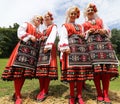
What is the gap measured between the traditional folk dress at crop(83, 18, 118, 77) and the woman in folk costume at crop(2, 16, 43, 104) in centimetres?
114

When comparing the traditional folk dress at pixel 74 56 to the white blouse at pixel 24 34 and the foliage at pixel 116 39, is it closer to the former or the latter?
the white blouse at pixel 24 34

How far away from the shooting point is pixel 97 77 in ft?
17.2

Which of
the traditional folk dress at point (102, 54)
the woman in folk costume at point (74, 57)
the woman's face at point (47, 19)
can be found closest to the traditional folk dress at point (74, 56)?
the woman in folk costume at point (74, 57)

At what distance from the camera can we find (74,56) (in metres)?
4.98

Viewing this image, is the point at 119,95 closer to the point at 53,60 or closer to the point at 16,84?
the point at 53,60

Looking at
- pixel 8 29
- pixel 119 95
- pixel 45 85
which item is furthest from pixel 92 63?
pixel 8 29

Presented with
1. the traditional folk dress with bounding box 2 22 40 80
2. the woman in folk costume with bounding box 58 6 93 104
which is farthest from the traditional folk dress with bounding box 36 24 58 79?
the woman in folk costume with bounding box 58 6 93 104

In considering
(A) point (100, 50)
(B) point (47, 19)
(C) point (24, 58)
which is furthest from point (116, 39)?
(C) point (24, 58)

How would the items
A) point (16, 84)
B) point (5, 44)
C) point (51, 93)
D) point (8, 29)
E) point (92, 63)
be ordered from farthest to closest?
1. point (8, 29)
2. point (5, 44)
3. point (51, 93)
4. point (16, 84)
5. point (92, 63)

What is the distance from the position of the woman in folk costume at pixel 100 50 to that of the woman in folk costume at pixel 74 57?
0.45 ft

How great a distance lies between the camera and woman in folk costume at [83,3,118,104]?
5004mm

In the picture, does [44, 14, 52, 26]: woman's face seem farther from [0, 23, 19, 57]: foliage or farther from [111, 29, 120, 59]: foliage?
[111, 29, 120, 59]: foliage

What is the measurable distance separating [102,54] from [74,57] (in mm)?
528

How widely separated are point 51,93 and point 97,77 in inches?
45.0
